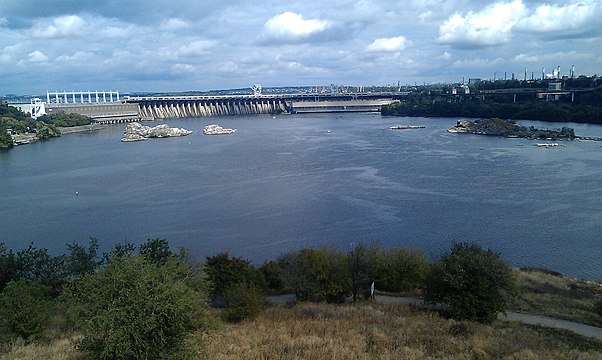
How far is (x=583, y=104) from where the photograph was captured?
26.8 meters

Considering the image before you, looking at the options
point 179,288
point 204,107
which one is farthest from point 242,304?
point 204,107

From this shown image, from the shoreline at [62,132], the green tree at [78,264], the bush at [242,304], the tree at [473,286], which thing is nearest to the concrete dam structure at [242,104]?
the shoreline at [62,132]

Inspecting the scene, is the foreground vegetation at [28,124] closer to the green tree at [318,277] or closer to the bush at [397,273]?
the green tree at [318,277]

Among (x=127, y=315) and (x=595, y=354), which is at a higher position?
(x=127, y=315)

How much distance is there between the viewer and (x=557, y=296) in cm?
491

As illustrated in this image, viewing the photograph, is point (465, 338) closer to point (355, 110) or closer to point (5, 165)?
point (5, 165)

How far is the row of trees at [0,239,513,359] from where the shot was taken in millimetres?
2467

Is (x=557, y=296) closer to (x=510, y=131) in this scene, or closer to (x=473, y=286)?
(x=473, y=286)

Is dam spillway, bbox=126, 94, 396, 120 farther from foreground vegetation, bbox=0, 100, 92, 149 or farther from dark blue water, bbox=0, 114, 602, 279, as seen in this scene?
dark blue water, bbox=0, 114, 602, 279

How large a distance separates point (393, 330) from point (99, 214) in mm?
6941

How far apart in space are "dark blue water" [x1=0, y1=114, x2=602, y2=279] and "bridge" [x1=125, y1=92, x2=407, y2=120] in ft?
71.1

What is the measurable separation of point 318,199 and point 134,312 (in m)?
7.49

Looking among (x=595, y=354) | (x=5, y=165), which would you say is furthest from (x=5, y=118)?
(x=595, y=354)

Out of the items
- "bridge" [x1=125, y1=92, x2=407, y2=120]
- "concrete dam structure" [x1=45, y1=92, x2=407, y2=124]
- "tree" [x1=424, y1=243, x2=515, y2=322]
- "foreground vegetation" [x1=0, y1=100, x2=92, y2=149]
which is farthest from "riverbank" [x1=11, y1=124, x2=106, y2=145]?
"tree" [x1=424, y1=243, x2=515, y2=322]
